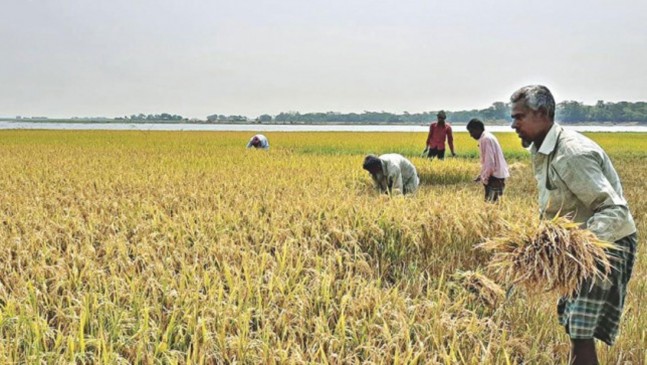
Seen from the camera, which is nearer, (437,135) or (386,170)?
(386,170)

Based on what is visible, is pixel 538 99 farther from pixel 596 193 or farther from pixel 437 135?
pixel 437 135

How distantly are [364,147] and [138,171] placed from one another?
1246 cm

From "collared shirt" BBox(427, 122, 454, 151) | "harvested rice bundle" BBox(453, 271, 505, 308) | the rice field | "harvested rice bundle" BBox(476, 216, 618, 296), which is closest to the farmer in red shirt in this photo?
"collared shirt" BBox(427, 122, 454, 151)

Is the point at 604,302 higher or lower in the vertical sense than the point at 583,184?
lower

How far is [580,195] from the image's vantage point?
2242 mm

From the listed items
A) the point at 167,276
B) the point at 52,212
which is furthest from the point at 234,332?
the point at 52,212

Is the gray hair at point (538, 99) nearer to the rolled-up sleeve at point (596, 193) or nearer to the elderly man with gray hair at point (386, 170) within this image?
the rolled-up sleeve at point (596, 193)

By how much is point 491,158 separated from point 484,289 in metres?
3.34

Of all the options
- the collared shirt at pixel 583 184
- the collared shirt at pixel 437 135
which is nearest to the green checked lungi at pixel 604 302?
the collared shirt at pixel 583 184

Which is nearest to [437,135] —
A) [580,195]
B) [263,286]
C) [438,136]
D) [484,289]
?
[438,136]

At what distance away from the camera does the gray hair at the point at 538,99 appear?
232 centimetres

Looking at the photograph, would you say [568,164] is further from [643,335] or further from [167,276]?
[167,276]

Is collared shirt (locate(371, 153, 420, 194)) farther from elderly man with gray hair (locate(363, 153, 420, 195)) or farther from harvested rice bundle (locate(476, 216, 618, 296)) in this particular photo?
harvested rice bundle (locate(476, 216, 618, 296))

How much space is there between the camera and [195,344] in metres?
2.24
